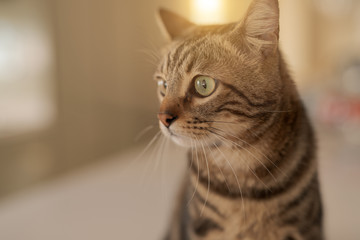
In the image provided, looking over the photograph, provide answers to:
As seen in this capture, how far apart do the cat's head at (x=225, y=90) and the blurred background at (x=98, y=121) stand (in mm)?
45

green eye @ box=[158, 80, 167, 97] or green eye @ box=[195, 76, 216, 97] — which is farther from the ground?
green eye @ box=[195, 76, 216, 97]

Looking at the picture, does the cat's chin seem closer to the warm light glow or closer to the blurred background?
the blurred background

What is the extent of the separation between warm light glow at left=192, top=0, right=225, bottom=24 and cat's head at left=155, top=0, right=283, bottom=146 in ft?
0.10

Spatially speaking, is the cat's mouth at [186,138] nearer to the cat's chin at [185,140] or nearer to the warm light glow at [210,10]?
the cat's chin at [185,140]

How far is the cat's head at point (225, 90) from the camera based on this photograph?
17.2 inches

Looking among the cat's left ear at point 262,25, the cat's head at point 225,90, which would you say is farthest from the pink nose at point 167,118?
the cat's left ear at point 262,25

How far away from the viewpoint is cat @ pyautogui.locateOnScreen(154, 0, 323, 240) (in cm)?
44

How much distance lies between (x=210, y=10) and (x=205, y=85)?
0.36 ft

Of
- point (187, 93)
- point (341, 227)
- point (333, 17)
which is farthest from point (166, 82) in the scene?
point (333, 17)

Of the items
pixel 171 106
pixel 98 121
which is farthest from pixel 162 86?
pixel 98 121

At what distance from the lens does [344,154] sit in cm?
113

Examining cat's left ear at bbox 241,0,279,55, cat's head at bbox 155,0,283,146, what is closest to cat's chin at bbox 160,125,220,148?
cat's head at bbox 155,0,283,146

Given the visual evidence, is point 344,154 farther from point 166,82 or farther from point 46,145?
point 46,145

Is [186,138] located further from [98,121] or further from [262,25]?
[98,121]
